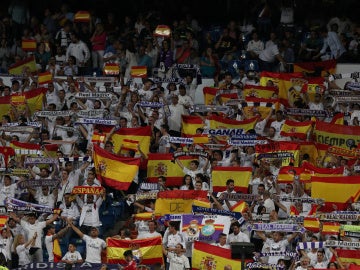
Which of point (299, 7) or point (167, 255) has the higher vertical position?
point (299, 7)

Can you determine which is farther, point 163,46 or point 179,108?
point 163,46

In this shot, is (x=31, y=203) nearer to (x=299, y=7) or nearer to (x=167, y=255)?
(x=167, y=255)

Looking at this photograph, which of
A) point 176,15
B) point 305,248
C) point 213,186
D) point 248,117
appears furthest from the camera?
point 176,15

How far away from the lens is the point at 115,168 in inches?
1331

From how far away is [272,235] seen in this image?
30516 mm

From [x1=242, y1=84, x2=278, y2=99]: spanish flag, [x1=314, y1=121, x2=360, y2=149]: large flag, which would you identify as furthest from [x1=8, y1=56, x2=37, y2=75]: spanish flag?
[x1=314, y1=121, x2=360, y2=149]: large flag

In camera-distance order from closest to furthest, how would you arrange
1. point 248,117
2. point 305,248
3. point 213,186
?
point 305,248 < point 213,186 < point 248,117

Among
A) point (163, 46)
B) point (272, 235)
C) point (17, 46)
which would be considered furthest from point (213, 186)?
point (17, 46)

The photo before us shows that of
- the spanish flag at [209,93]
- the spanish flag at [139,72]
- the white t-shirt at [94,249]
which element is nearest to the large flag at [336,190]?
the white t-shirt at [94,249]

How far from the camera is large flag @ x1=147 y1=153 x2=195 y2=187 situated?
3400 cm

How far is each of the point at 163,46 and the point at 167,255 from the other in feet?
30.8

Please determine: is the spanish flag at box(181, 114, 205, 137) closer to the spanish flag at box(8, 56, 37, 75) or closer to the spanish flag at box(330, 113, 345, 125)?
the spanish flag at box(330, 113, 345, 125)

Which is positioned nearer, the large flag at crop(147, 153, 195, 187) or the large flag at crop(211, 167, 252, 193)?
the large flag at crop(211, 167, 252, 193)

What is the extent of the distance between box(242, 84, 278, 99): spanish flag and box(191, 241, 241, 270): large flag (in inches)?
286
